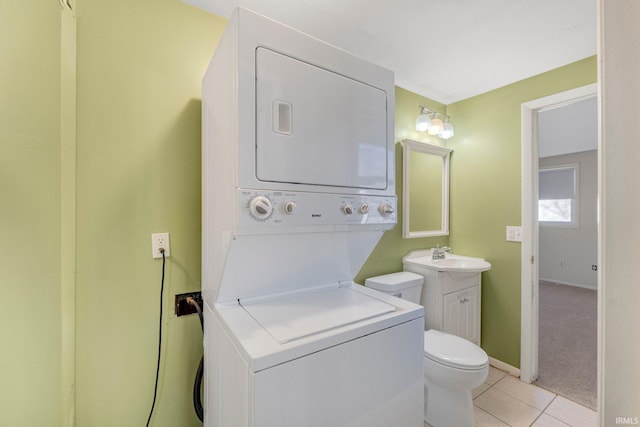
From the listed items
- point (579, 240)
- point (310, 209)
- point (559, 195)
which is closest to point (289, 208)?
point (310, 209)

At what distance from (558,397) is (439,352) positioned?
1244mm

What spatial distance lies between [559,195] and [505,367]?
15.1 feet

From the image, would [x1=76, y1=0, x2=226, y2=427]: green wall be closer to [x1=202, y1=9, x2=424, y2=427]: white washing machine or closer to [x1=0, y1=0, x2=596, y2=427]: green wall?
[x1=0, y1=0, x2=596, y2=427]: green wall

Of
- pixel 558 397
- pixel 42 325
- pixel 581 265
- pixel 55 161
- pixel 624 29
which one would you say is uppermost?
pixel 624 29

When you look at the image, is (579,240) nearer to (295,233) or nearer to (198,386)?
(295,233)

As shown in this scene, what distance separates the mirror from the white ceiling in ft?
2.15

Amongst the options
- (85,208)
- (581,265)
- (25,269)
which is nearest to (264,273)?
(85,208)

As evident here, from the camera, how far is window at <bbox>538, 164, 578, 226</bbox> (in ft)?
16.4

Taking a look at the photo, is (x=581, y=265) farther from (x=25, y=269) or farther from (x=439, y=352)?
(x=25, y=269)

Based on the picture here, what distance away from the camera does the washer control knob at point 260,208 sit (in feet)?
2.84

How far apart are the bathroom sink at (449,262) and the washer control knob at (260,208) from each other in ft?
5.84

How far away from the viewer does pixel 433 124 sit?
8.16ft

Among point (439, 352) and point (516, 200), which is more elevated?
point (516, 200)

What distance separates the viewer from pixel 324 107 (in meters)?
1.04
